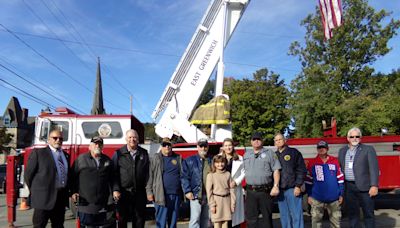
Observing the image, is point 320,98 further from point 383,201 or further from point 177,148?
point 177,148

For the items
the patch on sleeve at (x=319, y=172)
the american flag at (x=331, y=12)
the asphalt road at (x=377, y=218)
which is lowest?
the asphalt road at (x=377, y=218)

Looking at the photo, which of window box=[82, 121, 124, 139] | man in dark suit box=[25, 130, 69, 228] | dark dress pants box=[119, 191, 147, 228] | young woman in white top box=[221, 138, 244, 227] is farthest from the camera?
window box=[82, 121, 124, 139]

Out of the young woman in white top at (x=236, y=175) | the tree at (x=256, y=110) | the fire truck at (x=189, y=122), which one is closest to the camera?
the young woman in white top at (x=236, y=175)

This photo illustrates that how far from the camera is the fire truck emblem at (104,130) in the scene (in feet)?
31.0

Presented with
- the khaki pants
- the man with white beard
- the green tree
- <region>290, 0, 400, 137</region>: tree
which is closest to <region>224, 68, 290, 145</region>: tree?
<region>290, 0, 400, 137</region>: tree

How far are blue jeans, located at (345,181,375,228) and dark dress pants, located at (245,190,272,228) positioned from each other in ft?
4.69

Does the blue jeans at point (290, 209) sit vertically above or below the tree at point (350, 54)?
below

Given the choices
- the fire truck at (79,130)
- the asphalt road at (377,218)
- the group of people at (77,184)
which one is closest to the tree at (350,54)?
the asphalt road at (377,218)

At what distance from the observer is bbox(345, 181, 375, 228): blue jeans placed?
6184mm

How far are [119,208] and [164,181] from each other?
82 cm

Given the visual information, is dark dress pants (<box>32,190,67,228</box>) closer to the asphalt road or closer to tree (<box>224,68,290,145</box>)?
the asphalt road

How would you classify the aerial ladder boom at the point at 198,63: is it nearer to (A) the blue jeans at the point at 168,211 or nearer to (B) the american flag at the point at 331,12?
(B) the american flag at the point at 331,12

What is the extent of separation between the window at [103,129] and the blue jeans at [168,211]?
3.78 metres

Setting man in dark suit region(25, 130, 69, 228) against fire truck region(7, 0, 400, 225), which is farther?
fire truck region(7, 0, 400, 225)
